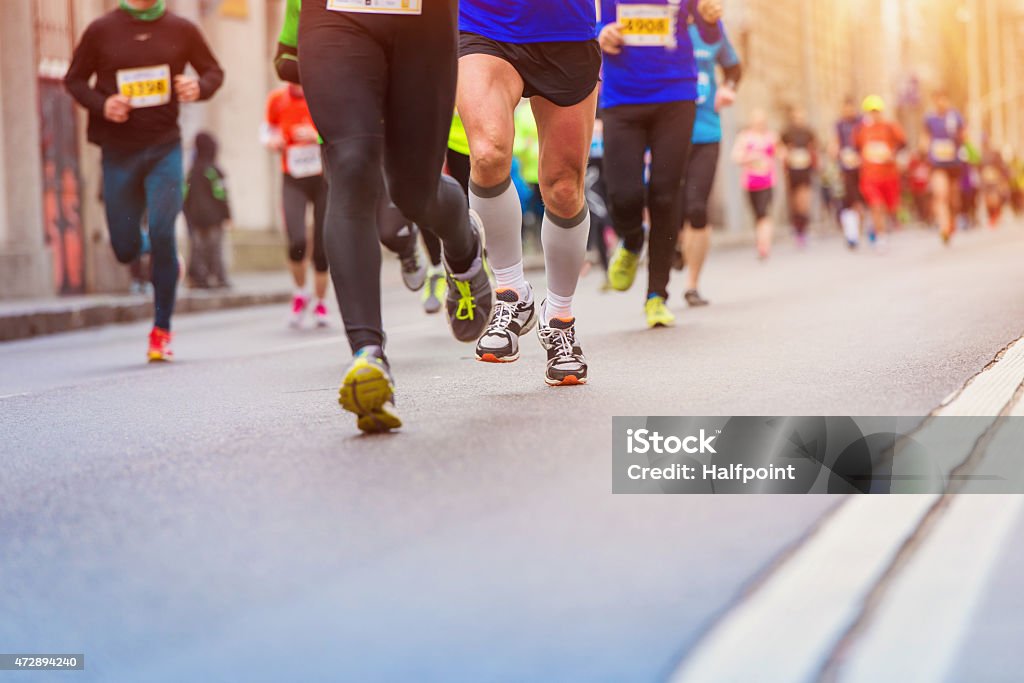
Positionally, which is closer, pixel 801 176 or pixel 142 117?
pixel 142 117

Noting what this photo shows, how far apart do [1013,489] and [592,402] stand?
5.09 ft

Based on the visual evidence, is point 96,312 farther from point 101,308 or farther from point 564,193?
point 564,193

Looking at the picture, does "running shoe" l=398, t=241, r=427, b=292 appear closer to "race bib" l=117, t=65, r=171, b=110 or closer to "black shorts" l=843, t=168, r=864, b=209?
"race bib" l=117, t=65, r=171, b=110

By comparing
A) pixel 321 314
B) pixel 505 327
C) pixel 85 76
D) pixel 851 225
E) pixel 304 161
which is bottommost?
pixel 851 225

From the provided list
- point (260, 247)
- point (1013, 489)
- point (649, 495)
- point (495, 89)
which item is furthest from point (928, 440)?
point (260, 247)

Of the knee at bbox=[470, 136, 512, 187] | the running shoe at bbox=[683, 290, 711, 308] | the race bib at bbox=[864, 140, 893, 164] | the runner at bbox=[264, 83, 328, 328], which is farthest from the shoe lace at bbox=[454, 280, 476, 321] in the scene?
the race bib at bbox=[864, 140, 893, 164]

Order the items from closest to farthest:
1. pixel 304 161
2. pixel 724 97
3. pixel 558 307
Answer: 1. pixel 558 307
2. pixel 304 161
3. pixel 724 97

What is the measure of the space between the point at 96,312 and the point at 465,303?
27.5ft

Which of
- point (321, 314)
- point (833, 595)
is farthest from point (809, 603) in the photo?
point (321, 314)

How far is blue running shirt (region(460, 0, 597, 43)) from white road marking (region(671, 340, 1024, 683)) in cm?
216

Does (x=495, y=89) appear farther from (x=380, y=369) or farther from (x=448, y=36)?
(x=380, y=369)

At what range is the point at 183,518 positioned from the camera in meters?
3.29

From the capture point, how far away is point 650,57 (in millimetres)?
7559

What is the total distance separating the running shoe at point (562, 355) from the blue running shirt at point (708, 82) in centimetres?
436
